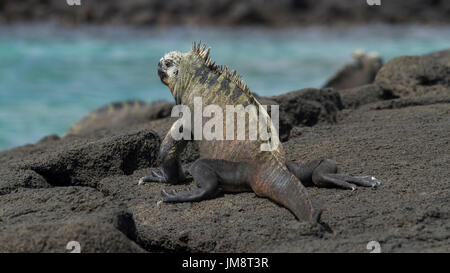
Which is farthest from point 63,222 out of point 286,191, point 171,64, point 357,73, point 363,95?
point 357,73

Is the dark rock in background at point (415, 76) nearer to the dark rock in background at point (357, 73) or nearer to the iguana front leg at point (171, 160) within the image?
the iguana front leg at point (171, 160)

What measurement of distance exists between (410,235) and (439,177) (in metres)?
0.83

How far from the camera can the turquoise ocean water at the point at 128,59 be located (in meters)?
14.6

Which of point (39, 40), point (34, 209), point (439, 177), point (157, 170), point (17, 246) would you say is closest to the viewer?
point (17, 246)

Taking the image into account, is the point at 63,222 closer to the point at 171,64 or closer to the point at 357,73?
the point at 171,64

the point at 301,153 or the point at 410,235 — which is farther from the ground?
the point at 301,153

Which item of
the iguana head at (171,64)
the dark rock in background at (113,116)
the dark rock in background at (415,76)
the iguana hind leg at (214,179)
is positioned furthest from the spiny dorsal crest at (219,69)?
the dark rock in background at (113,116)

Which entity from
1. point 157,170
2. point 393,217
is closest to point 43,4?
point 157,170

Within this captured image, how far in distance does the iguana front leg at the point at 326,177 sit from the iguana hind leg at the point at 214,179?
1.01ft

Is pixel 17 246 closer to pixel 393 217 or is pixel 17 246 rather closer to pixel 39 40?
pixel 393 217

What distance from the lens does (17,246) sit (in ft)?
8.83

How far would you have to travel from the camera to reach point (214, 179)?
142 inches

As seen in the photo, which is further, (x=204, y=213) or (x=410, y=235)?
(x=204, y=213)
